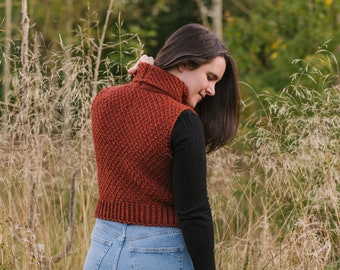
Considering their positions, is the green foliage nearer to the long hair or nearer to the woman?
the long hair

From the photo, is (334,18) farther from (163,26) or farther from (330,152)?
(163,26)

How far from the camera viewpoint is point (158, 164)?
1.81 m

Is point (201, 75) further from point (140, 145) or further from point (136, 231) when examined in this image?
point (136, 231)

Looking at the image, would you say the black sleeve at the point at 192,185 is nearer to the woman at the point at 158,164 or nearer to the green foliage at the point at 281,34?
the woman at the point at 158,164

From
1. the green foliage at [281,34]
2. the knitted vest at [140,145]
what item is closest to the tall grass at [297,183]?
the knitted vest at [140,145]

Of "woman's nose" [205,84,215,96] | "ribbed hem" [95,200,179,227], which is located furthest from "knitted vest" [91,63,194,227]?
"woman's nose" [205,84,215,96]

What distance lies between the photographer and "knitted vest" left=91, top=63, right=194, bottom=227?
5.93 feet

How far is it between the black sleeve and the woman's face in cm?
17

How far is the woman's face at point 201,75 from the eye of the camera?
1925 mm

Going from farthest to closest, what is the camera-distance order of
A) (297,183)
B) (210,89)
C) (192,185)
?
(297,183) → (210,89) → (192,185)

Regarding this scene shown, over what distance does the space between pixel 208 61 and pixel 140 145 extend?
12.7 inches

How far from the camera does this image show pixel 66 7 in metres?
12.4

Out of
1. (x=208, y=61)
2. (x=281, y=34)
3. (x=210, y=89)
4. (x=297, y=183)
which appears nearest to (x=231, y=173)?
(x=297, y=183)

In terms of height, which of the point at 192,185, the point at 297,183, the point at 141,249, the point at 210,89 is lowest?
the point at 141,249
